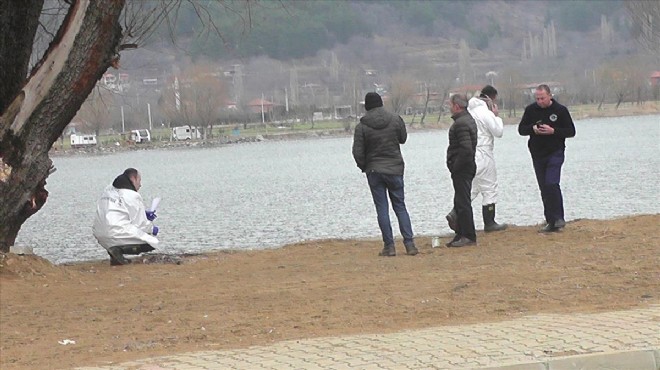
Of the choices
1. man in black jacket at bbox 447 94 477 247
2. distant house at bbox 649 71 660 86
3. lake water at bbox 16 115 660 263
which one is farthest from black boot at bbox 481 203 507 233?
distant house at bbox 649 71 660 86

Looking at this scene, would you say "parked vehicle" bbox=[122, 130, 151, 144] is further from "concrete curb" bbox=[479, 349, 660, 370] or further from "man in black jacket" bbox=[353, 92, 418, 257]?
"concrete curb" bbox=[479, 349, 660, 370]

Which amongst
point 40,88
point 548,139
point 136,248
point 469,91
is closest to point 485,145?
point 548,139

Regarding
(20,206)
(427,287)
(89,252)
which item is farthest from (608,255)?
(89,252)

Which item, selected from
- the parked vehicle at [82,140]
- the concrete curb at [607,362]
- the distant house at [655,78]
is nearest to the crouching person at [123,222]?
the concrete curb at [607,362]

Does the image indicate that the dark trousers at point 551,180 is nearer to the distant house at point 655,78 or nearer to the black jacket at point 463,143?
the black jacket at point 463,143

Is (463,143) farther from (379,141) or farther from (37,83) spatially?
(37,83)

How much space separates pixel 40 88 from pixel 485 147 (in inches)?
220

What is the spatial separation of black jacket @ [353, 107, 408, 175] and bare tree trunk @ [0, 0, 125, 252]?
121 inches

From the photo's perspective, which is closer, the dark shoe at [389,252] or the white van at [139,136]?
the dark shoe at [389,252]

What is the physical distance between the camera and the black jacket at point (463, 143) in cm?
1445

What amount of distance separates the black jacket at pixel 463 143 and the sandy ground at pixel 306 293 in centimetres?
95

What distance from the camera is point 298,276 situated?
1327cm

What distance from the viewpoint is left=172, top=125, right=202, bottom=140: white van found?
117 m

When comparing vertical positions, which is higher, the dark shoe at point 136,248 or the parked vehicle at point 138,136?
the dark shoe at point 136,248
